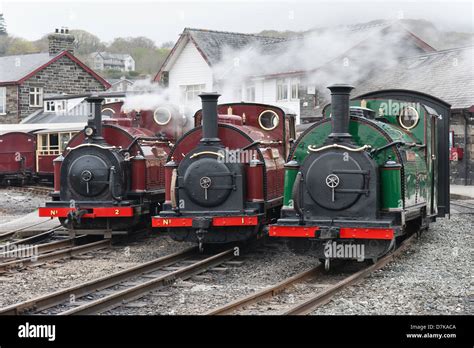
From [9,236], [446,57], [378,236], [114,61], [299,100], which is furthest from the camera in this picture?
[114,61]

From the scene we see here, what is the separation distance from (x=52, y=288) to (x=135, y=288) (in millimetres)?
1506

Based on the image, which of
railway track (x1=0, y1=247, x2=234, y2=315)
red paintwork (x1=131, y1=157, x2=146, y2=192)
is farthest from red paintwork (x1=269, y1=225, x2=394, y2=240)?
red paintwork (x1=131, y1=157, x2=146, y2=192)

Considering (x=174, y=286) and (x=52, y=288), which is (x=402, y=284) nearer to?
(x=174, y=286)

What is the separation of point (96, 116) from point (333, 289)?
6.76m

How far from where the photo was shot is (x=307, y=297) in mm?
8938

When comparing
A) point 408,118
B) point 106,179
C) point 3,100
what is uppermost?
point 3,100

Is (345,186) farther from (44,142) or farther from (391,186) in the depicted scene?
(44,142)

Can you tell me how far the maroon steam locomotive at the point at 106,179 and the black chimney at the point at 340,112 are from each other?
195 inches

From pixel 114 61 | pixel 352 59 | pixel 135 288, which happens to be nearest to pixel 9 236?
pixel 135 288

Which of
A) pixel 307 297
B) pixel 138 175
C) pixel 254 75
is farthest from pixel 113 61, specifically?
pixel 307 297

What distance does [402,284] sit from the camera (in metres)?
9.46

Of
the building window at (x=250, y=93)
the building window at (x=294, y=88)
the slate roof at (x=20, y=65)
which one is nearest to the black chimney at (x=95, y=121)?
the building window at (x=294, y=88)

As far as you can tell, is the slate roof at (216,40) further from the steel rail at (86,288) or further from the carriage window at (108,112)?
the steel rail at (86,288)

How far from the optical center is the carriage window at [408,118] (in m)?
12.3
